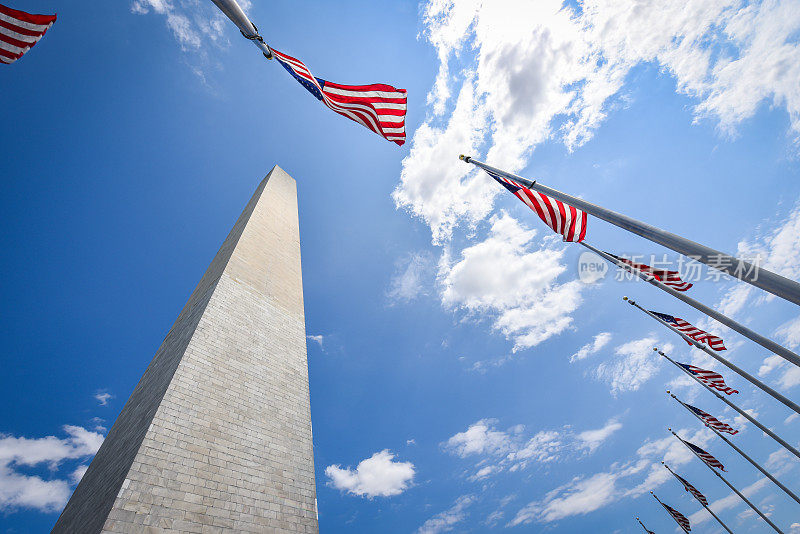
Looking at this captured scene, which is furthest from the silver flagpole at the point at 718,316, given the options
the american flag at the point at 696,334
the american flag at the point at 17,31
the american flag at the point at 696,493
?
the american flag at the point at 696,493

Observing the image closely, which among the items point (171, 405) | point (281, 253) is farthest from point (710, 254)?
point (281, 253)

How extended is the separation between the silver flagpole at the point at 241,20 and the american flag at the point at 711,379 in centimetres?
1561

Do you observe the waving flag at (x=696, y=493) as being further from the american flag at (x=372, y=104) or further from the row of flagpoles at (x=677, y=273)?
the american flag at (x=372, y=104)

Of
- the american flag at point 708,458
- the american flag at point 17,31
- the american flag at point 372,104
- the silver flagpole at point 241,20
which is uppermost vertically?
the american flag at point 372,104

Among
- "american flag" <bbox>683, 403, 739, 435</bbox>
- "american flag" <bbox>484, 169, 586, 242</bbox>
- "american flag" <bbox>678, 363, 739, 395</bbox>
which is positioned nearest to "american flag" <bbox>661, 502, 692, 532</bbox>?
"american flag" <bbox>683, 403, 739, 435</bbox>

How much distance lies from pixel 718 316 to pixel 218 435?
37.6ft

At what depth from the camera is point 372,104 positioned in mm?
6254

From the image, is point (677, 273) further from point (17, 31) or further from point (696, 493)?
point (696, 493)

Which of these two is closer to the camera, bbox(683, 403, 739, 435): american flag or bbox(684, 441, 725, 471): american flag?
bbox(683, 403, 739, 435): american flag

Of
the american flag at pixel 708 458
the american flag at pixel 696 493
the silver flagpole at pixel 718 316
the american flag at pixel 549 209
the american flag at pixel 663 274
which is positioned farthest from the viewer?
the american flag at pixel 696 493

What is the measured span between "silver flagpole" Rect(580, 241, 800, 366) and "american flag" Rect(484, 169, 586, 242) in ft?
5.06

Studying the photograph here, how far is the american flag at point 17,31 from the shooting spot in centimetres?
448

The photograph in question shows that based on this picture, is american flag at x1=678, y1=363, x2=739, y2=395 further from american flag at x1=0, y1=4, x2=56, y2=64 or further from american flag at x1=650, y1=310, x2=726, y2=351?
american flag at x1=0, y1=4, x2=56, y2=64

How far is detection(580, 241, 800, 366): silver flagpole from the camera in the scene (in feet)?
18.1
